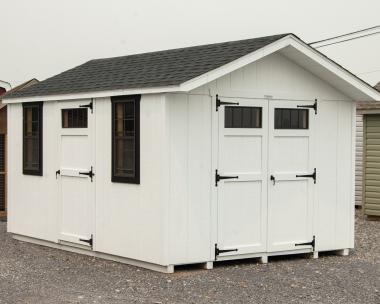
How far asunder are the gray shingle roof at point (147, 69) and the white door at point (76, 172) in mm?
389

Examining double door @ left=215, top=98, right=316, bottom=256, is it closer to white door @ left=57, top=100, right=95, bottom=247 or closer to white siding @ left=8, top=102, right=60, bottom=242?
white door @ left=57, top=100, right=95, bottom=247

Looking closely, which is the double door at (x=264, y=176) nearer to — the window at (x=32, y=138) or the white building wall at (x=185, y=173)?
the white building wall at (x=185, y=173)

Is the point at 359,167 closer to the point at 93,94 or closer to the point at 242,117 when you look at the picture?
the point at 242,117

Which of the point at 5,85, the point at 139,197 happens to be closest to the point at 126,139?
the point at 139,197

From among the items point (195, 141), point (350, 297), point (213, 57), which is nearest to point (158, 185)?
point (195, 141)

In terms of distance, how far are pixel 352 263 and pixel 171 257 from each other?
2.76 meters

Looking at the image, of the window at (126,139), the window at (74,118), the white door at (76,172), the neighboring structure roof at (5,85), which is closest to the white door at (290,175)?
the window at (126,139)

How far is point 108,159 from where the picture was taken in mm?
10438

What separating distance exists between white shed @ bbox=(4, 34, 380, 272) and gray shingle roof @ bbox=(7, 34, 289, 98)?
42mm

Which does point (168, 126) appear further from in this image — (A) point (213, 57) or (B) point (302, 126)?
(B) point (302, 126)

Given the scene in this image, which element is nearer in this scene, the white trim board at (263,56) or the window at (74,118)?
the white trim board at (263,56)

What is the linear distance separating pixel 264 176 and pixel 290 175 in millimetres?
449

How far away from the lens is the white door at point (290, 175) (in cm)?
1038

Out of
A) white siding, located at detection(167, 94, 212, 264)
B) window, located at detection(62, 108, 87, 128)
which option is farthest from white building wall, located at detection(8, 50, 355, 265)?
window, located at detection(62, 108, 87, 128)
